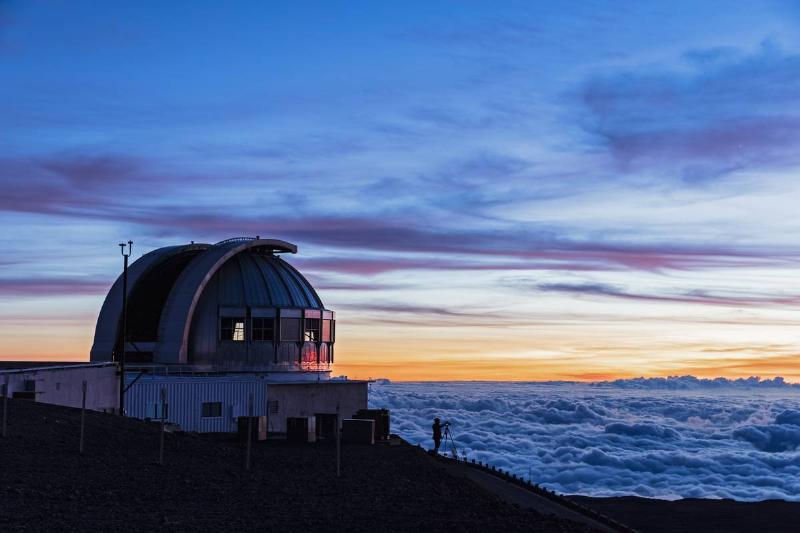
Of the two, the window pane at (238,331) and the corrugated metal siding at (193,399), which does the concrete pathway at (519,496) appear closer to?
the corrugated metal siding at (193,399)

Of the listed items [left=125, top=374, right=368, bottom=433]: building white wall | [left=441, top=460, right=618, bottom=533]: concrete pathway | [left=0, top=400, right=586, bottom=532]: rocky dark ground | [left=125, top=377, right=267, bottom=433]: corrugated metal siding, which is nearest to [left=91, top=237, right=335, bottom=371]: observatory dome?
[left=125, top=374, right=368, bottom=433]: building white wall

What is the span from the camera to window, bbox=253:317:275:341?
137 ft

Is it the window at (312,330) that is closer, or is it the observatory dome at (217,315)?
the observatory dome at (217,315)

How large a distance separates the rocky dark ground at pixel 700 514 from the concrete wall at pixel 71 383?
771 inches

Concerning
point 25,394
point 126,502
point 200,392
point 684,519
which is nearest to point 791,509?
point 684,519

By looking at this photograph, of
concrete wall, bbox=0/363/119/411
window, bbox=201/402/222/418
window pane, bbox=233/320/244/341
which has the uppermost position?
window pane, bbox=233/320/244/341

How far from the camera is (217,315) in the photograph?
4134 cm

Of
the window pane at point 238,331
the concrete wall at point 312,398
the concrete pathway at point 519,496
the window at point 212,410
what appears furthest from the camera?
the window pane at point 238,331

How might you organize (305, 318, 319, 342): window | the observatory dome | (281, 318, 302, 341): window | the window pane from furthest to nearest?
(305, 318, 319, 342): window < (281, 318, 302, 341): window < the window pane < the observatory dome

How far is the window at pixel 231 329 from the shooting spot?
41.4 m

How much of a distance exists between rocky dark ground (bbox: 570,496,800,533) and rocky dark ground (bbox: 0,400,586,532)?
49.2 ft

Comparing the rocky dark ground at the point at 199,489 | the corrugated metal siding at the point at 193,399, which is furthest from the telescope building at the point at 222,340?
the rocky dark ground at the point at 199,489

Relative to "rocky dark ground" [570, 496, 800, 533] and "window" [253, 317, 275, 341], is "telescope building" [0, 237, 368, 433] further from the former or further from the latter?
"rocky dark ground" [570, 496, 800, 533]

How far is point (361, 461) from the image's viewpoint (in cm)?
2784
